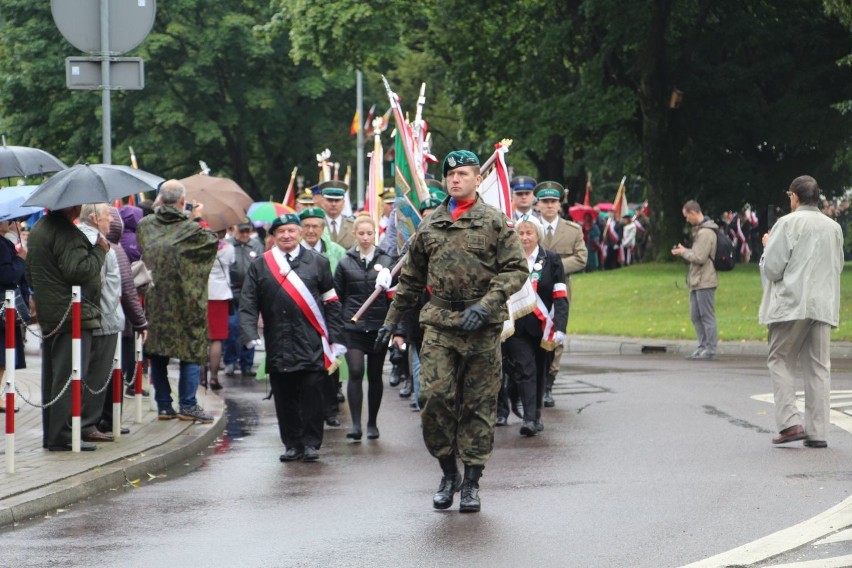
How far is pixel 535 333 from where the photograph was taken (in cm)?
1255

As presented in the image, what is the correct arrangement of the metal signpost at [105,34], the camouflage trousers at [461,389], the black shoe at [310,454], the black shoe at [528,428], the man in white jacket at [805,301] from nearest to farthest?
the camouflage trousers at [461,389], the man in white jacket at [805,301], the black shoe at [310,454], the metal signpost at [105,34], the black shoe at [528,428]

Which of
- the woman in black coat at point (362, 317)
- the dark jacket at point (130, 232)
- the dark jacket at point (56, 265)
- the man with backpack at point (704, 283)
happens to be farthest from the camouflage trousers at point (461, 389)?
the man with backpack at point (704, 283)

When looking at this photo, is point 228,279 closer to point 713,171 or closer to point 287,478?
point 287,478

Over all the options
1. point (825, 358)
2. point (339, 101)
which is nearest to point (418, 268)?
point (825, 358)

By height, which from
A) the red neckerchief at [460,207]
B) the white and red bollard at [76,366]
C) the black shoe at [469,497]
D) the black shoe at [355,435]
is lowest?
the black shoe at [355,435]

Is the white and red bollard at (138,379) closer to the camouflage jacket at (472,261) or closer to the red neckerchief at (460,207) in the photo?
the camouflage jacket at (472,261)

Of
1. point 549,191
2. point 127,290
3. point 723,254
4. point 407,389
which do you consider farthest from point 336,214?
point 723,254

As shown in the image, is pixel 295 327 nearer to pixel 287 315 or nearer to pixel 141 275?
pixel 287 315

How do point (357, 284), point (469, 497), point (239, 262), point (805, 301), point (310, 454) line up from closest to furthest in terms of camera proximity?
1. point (469, 497)
2. point (805, 301)
3. point (310, 454)
4. point (357, 284)
5. point (239, 262)

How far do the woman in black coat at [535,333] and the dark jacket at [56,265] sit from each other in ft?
11.1

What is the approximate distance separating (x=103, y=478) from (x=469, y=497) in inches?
95.6

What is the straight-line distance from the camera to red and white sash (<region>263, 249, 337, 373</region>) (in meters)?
11.2

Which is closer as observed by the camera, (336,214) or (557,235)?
(557,235)

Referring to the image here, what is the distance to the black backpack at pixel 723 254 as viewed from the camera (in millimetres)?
18656
